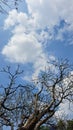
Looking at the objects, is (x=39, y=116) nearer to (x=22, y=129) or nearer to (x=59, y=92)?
(x=22, y=129)

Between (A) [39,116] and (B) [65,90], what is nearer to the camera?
(A) [39,116]

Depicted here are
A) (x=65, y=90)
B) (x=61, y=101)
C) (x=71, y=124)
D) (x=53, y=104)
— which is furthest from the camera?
(x=71, y=124)

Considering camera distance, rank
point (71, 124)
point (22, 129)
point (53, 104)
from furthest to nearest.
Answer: point (71, 124) < point (53, 104) < point (22, 129)

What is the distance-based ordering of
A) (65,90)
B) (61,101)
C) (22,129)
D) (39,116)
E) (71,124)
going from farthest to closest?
(71,124) → (65,90) → (61,101) → (39,116) → (22,129)

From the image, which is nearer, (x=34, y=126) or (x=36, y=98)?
(x=34, y=126)

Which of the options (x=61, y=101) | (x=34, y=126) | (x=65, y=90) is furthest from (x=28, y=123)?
(x=65, y=90)

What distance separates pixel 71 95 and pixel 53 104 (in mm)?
3681

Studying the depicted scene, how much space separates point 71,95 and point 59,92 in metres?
1.21

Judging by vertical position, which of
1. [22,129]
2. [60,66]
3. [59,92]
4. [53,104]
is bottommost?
[22,129]

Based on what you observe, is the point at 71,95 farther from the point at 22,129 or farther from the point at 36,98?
the point at 22,129

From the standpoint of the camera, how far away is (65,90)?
25.6 metres

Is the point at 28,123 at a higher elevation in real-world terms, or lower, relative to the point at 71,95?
lower

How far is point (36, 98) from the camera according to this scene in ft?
74.4

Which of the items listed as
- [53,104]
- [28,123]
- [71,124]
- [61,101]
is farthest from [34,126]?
[71,124]
